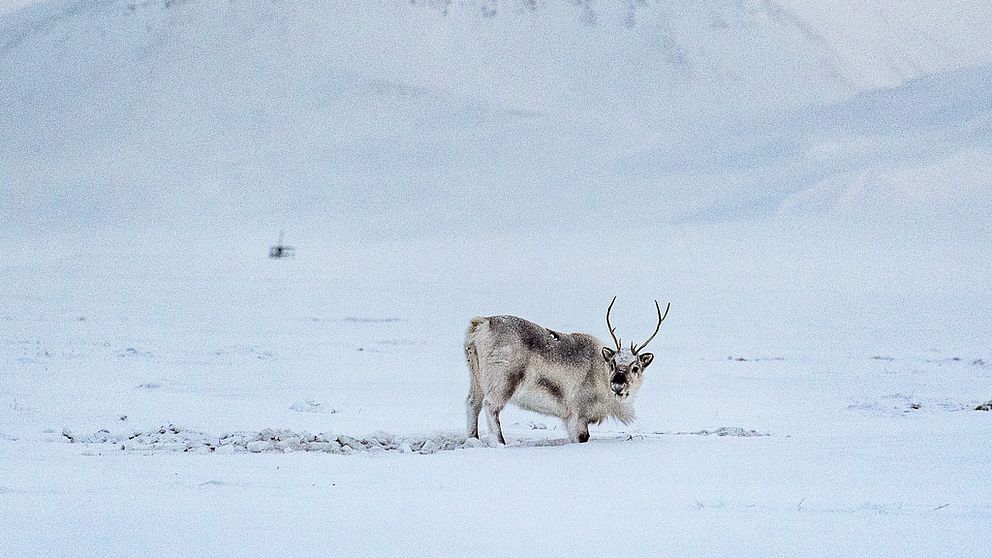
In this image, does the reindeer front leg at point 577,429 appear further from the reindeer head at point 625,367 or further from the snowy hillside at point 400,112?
the snowy hillside at point 400,112

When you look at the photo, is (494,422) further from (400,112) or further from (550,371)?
(400,112)

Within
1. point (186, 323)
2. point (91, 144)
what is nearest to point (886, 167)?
point (91, 144)

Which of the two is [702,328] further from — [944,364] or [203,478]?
[203,478]

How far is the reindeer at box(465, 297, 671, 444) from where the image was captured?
8859 mm

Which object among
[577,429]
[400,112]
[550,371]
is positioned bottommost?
[577,429]

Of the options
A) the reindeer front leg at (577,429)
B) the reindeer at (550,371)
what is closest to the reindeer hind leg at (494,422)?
the reindeer at (550,371)

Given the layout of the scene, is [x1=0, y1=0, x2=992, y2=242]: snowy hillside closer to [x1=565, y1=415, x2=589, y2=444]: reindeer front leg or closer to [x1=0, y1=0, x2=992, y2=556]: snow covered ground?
[x1=0, y1=0, x2=992, y2=556]: snow covered ground

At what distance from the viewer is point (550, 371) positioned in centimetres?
898

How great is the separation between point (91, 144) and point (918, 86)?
7497 centimetres

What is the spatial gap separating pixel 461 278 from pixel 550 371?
45.5 metres

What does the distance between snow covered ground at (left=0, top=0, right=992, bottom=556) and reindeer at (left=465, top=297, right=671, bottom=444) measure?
34cm

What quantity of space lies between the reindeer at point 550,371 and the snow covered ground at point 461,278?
339mm

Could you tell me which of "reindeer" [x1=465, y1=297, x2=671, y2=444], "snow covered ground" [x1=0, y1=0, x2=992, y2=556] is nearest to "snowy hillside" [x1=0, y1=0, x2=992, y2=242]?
"snow covered ground" [x1=0, y1=0, x2=992, y2=556]

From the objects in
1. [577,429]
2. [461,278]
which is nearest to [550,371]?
[577,429]
